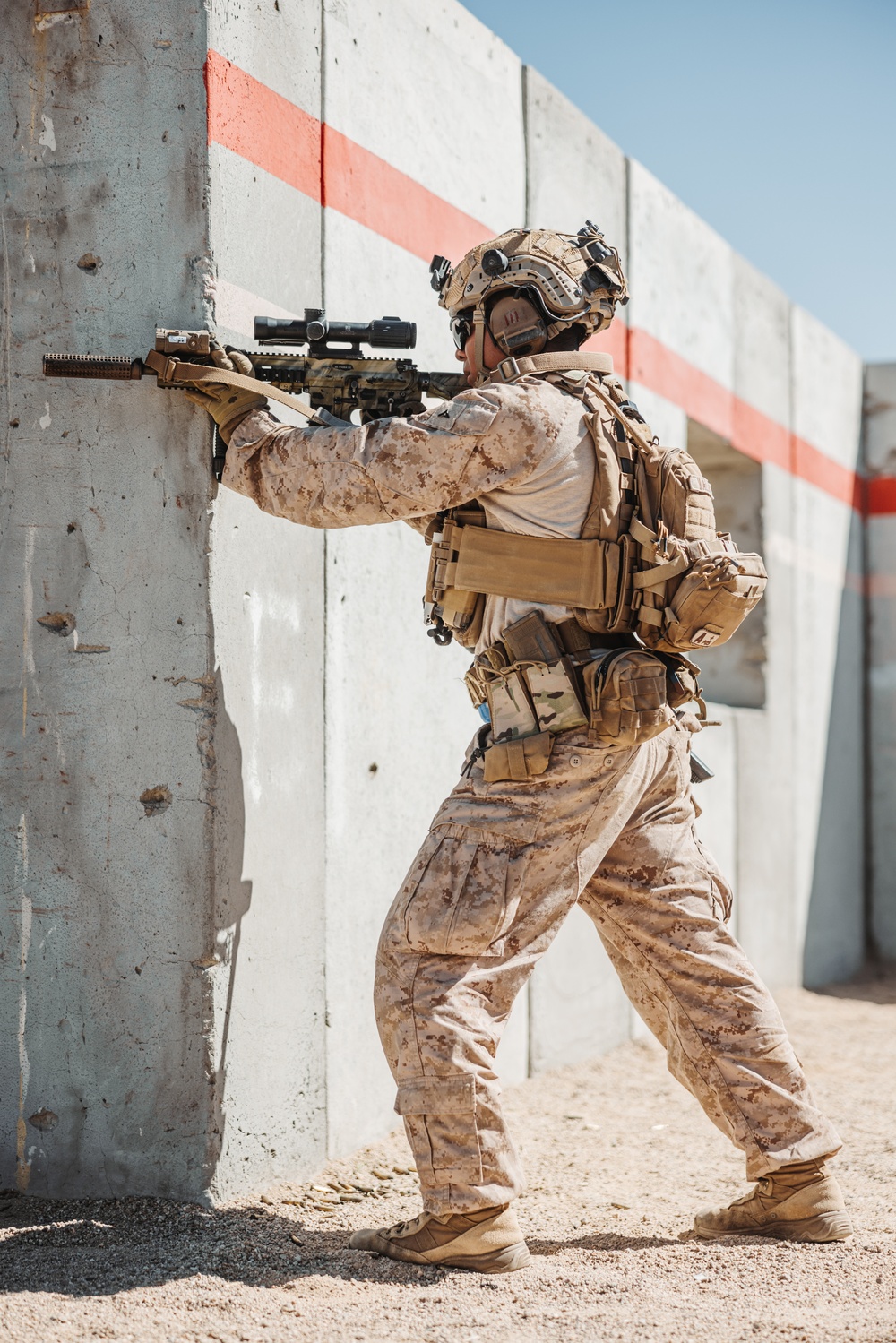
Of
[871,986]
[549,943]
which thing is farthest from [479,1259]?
[871,986]

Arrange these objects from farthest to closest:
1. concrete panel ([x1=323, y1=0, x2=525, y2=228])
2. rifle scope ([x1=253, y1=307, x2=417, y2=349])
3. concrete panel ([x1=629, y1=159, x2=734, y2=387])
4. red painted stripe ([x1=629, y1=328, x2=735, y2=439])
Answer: concrete panel ([x1=629, y1=159, x2=734, y2=387])
red painted stripe ([x1=629, y1=328, x2=735, y2=439])
concrete panel ([x1=323, y1=0, x2=525, y2=228])
rifle scope ([x1=253, y1=307, x2=417, y2=349])

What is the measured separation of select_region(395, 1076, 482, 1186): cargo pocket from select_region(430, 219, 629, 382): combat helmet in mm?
1436

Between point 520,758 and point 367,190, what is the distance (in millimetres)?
1810

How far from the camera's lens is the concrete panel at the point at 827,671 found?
688cm

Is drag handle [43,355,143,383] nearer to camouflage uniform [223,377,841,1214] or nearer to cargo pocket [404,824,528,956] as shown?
camouflage uniform [223,377,841,1214]

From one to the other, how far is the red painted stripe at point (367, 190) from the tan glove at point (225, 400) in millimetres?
523

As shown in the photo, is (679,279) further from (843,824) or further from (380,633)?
(843,824)

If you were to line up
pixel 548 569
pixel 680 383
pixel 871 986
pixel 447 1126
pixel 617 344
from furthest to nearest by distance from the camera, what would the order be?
pixel 871 986 → pixel 680 383 → pixel 617 344 → pixel 548 569 → pixel 447 1126

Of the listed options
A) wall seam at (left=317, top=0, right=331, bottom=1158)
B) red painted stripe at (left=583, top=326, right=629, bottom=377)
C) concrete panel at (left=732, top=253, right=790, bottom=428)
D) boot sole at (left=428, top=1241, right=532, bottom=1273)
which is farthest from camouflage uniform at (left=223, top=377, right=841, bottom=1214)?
concrete panel at (left=732, top=253, right=790, bottom=428)

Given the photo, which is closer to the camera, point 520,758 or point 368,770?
point 520,758

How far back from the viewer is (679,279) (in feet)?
18.8

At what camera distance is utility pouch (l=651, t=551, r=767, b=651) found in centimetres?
271

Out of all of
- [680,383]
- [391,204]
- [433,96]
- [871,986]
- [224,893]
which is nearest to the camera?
[224,893]

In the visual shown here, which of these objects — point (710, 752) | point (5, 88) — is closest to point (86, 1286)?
point (5, 88)
